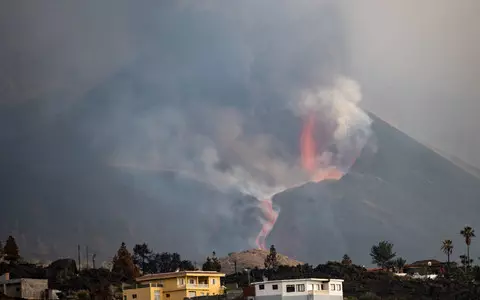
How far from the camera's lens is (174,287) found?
116 meters

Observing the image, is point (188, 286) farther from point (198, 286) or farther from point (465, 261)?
point (465, 261)

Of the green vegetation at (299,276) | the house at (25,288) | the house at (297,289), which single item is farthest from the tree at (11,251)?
the house at (297,289)

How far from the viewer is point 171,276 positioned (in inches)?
4569

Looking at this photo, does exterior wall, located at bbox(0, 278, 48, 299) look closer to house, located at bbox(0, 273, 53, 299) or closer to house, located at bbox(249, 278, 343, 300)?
house, located at bbox(0, 273, 53, 299)

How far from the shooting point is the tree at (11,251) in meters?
182

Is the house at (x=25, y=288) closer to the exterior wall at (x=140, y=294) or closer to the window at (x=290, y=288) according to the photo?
the exterior wall at (x=140, y=294)

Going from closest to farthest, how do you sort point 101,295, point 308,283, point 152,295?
point 308,283, point 152,295, point 101,295

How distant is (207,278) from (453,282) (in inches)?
2661

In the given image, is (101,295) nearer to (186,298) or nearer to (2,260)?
(186,298)

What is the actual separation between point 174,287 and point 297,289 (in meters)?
21.4

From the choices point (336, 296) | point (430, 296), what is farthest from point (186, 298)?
point (430, 296)

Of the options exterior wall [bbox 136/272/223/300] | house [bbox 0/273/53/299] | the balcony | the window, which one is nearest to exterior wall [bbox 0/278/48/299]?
house [bbox 0/273/53/299]

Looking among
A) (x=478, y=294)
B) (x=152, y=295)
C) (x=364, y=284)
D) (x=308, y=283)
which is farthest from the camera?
(x=364, y=284)

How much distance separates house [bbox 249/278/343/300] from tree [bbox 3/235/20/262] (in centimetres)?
9428
